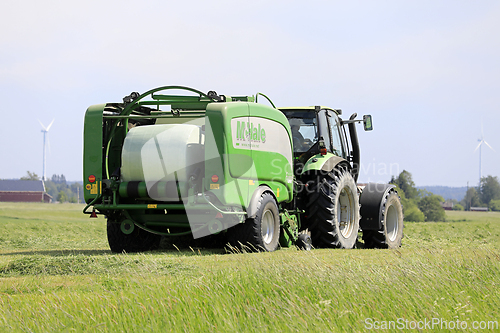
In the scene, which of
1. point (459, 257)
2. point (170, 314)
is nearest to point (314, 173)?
point (459, 257)

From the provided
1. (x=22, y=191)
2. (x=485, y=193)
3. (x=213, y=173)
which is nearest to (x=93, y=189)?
(x=213, y=173)

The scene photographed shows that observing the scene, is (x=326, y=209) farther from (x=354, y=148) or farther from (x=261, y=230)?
(x=354, y=148)

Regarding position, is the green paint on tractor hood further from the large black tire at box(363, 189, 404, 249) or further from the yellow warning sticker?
the yellow warning sticker

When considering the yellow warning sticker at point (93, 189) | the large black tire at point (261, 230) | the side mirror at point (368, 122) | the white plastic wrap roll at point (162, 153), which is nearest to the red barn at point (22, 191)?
the side mirror at point (368, 122)

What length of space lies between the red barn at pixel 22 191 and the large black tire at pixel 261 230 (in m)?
112

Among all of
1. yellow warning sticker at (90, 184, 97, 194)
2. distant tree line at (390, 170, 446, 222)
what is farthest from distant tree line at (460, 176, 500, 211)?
yellow warning sticker at (90, 184, 97, 194)

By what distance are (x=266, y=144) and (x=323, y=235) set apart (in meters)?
2.27

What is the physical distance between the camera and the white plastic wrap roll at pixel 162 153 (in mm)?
9383

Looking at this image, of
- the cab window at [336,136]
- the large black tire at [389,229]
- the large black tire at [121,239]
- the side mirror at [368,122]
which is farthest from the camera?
the side mirror at [368,122]

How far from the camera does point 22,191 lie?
11519 cm

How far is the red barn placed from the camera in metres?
114

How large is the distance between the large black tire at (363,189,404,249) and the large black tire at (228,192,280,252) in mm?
3338

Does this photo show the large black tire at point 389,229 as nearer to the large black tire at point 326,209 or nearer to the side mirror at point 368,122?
the large black tire at point 326,209

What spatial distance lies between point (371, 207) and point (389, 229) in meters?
1.35
